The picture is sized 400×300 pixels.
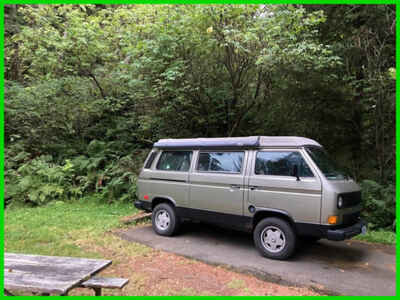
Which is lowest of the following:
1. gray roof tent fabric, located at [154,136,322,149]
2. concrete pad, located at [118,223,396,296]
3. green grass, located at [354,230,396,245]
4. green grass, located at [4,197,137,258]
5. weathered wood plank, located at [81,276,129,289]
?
green grass, located at [4,197,137,258]

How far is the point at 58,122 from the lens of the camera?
12.9 meters

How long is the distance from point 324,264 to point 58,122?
458 inches

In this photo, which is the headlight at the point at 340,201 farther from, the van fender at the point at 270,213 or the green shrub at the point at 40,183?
the green shrub at the point at 40,183

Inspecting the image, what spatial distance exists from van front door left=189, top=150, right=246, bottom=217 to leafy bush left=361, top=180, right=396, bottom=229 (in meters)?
3.93

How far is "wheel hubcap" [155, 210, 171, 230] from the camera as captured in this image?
22.9 feet

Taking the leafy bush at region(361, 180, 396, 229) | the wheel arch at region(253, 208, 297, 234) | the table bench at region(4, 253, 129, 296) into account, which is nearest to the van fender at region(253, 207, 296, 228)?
the wheel arch at region(253, 208, 297, 234)

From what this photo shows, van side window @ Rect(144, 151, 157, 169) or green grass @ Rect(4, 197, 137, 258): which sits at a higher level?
van side window @ Rect(144, 151, 157, 169)

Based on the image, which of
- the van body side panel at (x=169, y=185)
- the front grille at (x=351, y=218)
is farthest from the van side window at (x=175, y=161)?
the front grille at (x=351, y=218)

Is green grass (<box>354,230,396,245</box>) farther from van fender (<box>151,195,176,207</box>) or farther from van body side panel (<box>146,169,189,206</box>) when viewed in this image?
van fender (<box>151,195,176,207</box>)

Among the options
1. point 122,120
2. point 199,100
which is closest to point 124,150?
point 122,120

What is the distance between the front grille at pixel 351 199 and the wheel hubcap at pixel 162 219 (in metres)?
3.71

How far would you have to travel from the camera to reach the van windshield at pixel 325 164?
5305 mm

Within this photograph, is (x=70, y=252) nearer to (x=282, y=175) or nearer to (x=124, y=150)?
(x=282, y=175)

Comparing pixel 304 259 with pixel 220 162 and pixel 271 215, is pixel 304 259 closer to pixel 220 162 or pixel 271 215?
pixel 271 215
